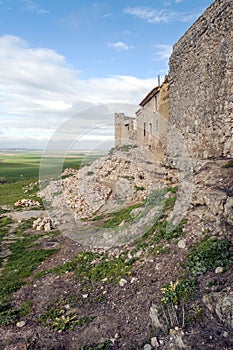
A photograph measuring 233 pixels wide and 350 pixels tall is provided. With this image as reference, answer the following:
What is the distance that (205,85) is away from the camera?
9.45 metres

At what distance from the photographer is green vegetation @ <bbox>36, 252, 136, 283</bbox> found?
6.48 metres

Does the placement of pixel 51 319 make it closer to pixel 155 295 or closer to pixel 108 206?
pixel 155 295

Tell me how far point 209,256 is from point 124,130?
2732 cm

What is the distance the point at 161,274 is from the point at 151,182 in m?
8.52

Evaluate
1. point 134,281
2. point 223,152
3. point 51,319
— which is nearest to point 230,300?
point 134,281

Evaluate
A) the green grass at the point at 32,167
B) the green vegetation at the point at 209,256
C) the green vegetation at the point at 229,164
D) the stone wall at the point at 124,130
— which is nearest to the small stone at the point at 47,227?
the green grass at the point at 32,167

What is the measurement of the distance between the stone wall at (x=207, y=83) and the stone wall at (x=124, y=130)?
16613 mm

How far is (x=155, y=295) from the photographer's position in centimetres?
513

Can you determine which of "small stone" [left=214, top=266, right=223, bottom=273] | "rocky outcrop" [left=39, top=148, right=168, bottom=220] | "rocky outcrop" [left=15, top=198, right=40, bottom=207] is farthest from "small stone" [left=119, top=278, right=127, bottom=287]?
"rocky outcrop" [left=15, top=198, right=40, bottom=207]

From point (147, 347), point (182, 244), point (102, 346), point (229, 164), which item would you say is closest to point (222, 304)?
point (147, 347)

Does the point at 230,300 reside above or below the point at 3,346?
above

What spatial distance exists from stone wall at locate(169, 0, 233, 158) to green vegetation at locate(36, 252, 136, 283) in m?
4.24

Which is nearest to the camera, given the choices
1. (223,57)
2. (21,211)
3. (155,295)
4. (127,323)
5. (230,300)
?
(230,300)

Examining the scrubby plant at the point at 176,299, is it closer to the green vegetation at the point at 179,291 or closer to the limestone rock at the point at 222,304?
the green vegetation at the point at 179,291
